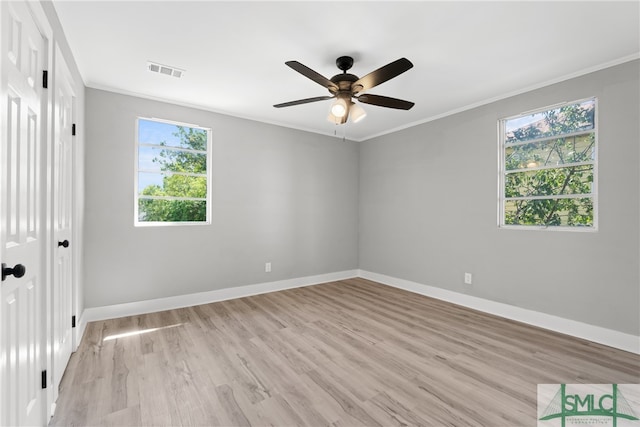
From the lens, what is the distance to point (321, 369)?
7.40 feet

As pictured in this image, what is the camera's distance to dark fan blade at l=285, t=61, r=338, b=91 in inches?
81.1

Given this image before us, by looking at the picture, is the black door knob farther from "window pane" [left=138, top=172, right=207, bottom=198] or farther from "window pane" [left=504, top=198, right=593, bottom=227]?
"window pane" [left=504, top=198, right=593, bottom=227]

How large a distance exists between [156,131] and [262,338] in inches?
113

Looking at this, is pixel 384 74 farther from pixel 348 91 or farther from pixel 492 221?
pixel 492 221

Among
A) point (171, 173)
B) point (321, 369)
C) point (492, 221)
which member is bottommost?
point (321, 369)

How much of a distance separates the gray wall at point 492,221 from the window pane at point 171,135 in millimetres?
2966

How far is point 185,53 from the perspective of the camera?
2570mm

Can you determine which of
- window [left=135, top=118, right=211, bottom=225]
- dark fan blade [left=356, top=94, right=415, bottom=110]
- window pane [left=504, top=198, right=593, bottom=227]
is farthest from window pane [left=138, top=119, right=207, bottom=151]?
window pane [left=504, top=198, right=593, bottom=227]

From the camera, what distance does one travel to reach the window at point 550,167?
2.89 metres

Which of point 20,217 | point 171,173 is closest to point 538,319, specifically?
point 20,217

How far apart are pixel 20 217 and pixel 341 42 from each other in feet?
7.81

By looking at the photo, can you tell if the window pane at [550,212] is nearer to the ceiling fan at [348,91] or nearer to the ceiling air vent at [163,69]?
the ceiling fan at [348,91]

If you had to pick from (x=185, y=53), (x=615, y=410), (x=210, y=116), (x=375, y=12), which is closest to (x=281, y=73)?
(x=185, y=53)

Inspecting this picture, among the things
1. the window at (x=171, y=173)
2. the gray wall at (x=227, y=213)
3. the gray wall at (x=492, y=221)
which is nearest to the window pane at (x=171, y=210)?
the window at (x=171, y=173)
